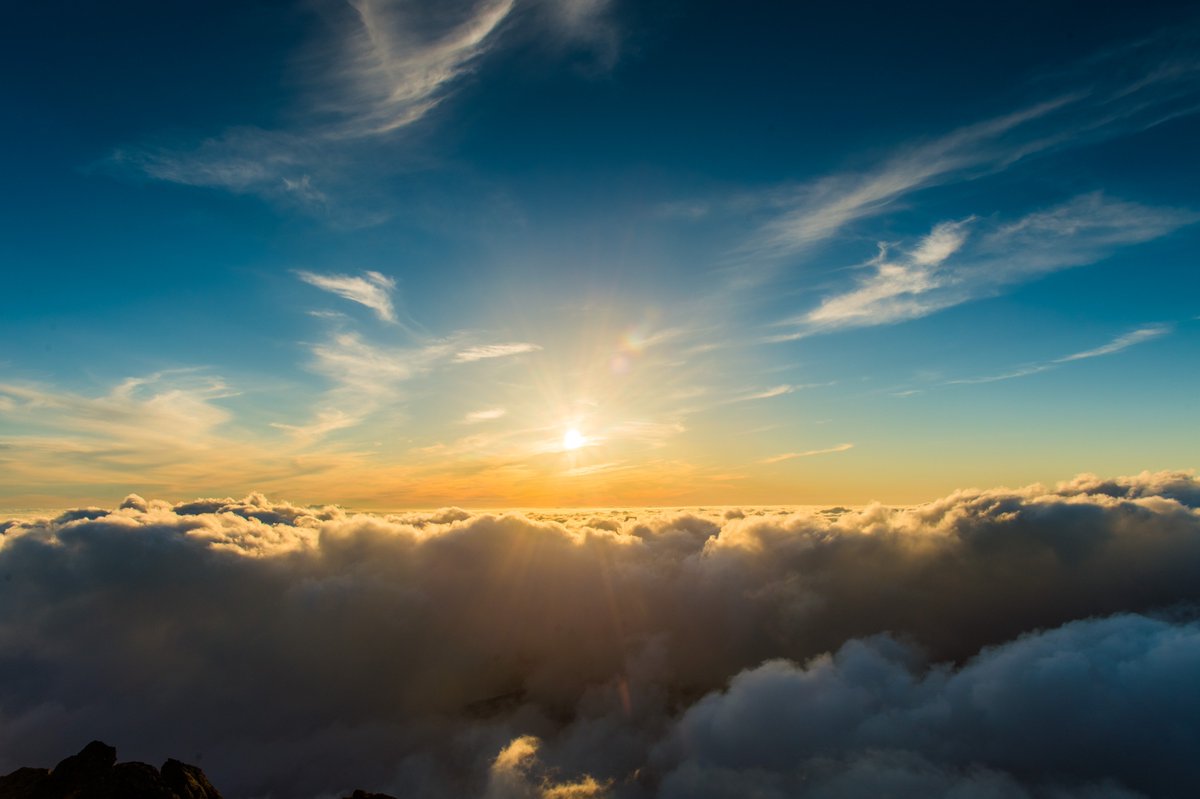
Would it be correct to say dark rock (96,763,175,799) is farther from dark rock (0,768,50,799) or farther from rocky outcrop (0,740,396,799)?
dark rock (0,768,50,799)

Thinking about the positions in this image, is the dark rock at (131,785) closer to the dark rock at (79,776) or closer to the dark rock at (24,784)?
the dark rock at (79,776)

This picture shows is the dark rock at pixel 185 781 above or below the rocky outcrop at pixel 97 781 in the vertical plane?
below

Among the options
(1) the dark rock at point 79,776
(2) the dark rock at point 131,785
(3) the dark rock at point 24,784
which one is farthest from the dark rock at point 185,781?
(3) the dark rock at point 24,784

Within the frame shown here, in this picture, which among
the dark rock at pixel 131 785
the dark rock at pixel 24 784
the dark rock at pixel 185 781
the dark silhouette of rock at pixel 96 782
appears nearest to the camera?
the dark rock at pixel 131 785

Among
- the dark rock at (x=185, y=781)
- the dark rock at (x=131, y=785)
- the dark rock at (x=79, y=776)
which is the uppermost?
the dark rock at (x=79, y=776)

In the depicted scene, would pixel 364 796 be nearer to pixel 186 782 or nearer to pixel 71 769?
pixel 186 782

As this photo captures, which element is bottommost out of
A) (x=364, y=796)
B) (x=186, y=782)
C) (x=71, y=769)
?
(x=364, y=796)

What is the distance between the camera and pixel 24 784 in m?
115

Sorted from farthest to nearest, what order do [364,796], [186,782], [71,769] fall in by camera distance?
[364,796] → [186,782] → [71,769]

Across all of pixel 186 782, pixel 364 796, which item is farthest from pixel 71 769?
pixel 364 796

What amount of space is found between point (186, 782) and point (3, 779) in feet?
147

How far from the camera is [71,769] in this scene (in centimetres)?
11312

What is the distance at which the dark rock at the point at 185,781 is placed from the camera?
389ft

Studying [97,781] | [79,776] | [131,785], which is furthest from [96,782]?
[131,785]
